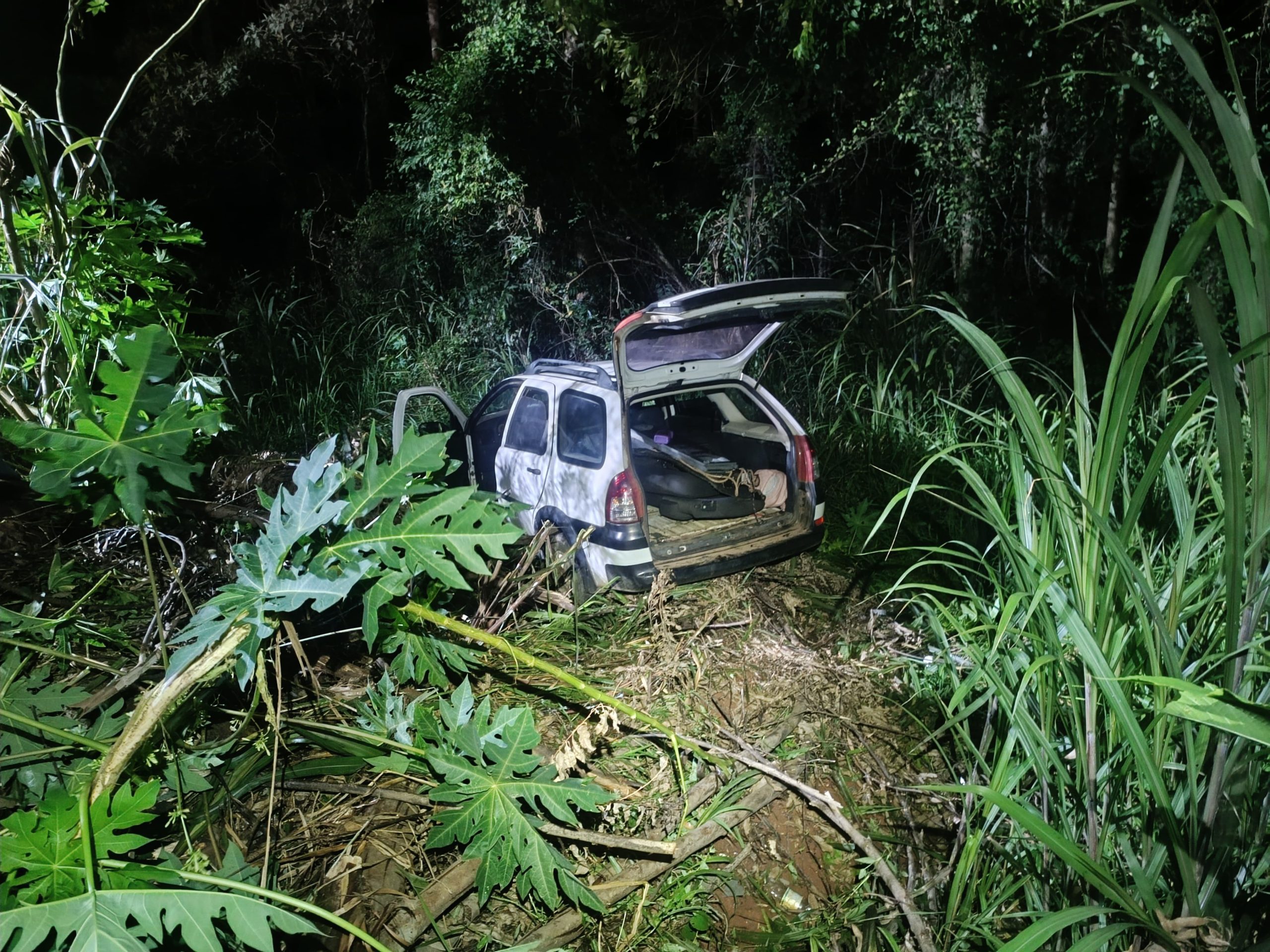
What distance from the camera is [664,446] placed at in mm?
5051

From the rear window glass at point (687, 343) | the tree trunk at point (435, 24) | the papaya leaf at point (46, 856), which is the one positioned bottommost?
the papaya leaf at point (46, 856)

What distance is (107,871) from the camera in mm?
1786

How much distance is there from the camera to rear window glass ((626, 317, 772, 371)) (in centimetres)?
399

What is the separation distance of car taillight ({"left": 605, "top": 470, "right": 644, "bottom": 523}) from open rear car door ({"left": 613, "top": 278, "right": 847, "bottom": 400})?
1.37ft

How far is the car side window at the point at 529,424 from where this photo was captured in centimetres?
454

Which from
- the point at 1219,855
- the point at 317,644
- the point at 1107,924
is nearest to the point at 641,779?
the point at 317,644

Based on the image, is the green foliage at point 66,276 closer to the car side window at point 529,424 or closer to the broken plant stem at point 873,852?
the car side window at point 529,424

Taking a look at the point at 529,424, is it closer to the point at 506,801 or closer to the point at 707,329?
the point at 707,329

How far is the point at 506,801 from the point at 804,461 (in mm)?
2697

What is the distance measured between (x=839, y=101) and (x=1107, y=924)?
7.55 metres

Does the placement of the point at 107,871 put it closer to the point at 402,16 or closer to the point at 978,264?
the point at 978,264

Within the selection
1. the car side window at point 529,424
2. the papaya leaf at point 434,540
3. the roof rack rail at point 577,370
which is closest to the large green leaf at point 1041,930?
the papaya leaf at point 434,540

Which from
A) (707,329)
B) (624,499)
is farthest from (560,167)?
(624,499)

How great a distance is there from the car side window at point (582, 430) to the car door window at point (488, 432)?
0.57 meters
